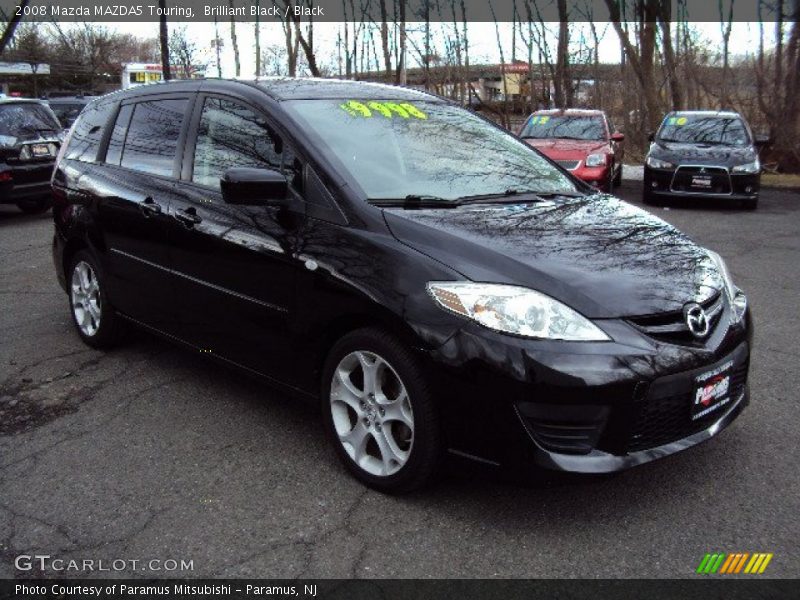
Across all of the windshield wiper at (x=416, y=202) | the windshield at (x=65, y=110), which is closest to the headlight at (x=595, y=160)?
the windshield wiper at (x=416, y=202)

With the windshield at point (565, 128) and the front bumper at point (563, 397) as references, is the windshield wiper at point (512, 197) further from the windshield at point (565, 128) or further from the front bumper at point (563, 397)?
the windshield at point (565, 128)

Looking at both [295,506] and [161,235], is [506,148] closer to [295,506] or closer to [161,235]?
[161,235]

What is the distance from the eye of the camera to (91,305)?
513 cm

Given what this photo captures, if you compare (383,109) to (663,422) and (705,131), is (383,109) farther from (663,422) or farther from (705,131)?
(705,131)

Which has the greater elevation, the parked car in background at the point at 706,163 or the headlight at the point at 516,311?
the parked car in background at the point at 706,163

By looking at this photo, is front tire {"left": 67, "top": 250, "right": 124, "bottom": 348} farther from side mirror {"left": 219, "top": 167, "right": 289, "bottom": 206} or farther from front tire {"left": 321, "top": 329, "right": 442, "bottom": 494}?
front tire {"left": 321, "top": 329, "right": 442, "bottom": 494}

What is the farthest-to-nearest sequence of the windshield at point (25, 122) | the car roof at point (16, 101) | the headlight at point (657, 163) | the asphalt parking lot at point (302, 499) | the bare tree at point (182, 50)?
the bare tree at point (182, 50) → the headlight at point (657, 163) → the car roof at point (16, 101) → the windshield at point (25, 122) → the asphalt parking lot at point (302, 499)

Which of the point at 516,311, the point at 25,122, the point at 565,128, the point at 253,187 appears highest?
the point at 25,122

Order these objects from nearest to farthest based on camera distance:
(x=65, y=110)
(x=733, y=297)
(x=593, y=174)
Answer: (x=733, y=297) → (x=593, y=174) → (x=65, y=110)

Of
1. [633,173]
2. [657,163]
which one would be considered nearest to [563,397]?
[657,163]

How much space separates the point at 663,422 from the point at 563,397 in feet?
1.50

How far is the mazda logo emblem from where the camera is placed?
117 inches

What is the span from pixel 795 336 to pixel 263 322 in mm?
3833

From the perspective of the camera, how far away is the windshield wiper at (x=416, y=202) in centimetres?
336
